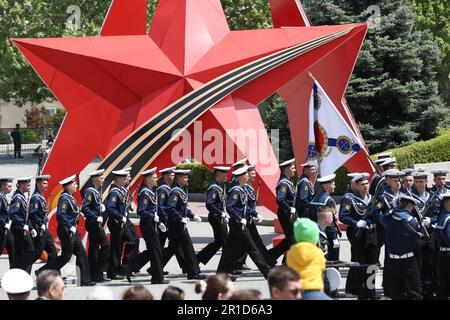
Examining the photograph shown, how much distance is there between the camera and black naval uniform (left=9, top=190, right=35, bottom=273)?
14.1 m

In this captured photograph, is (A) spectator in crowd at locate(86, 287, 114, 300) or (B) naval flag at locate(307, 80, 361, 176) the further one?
(B) naval flag at locate(307, 80, 361, 176)

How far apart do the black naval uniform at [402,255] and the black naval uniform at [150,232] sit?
13.6ft

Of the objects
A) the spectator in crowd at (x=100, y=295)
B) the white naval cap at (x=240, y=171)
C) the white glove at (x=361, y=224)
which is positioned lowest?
the white glove at (x=361, y=224)

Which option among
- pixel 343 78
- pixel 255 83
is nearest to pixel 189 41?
pixel 255 83

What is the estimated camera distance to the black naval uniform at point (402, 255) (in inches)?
431

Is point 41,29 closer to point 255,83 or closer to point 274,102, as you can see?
point 274,102

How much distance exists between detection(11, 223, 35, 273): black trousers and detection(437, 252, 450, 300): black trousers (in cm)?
597

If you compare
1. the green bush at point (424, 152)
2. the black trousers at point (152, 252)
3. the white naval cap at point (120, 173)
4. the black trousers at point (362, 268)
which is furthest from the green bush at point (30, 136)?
the black trousers at point (362, 268)

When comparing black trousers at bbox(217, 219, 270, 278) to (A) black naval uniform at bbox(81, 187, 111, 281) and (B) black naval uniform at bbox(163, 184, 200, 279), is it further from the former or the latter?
(A) black naval uniform at bbox(81, 187, 111, 281)

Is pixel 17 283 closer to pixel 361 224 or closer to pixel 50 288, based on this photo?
pixel 50 288

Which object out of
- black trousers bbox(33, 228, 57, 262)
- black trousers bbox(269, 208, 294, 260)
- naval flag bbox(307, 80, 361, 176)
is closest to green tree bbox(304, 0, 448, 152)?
naval flag bbox(307, 80, 361, 176)

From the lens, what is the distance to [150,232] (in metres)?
14.4

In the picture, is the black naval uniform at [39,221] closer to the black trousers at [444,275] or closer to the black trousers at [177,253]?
the black trousers at [177,253]

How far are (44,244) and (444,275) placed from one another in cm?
604
